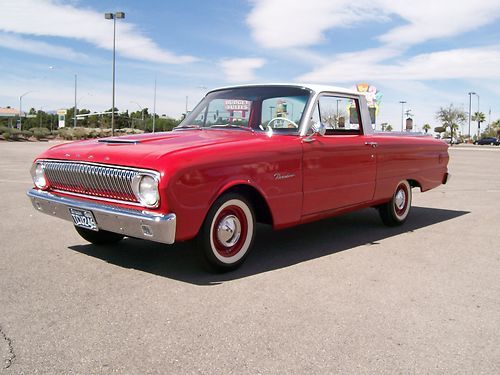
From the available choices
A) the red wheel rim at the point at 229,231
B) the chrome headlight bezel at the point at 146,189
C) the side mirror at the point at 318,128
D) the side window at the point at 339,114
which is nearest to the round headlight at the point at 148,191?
the chrome headlight bezel at the point at 146,189

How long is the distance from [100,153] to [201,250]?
115 cm

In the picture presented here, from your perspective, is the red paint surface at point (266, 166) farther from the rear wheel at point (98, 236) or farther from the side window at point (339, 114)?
the rear wheel at point (98, 236)

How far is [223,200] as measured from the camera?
405cm

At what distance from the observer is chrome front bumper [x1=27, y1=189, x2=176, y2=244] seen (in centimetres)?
364

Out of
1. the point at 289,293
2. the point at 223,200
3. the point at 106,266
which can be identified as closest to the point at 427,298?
the point at 289,293

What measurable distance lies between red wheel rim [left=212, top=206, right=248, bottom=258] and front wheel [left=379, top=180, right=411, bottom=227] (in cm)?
271

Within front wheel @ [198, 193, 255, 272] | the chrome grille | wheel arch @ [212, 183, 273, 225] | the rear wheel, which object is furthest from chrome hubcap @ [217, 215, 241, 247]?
the rear wheel

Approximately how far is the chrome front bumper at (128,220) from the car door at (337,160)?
162 centimetres

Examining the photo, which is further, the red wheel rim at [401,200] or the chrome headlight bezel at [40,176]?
the red wheel rim at [401,200]

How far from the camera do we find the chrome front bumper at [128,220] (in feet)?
11.9

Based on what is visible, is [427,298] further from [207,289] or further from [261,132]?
[261,132]

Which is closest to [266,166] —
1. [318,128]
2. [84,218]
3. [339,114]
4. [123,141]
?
[318,128]

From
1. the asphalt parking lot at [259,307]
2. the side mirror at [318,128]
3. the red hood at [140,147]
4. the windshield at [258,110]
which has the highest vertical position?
the windshield at [258,110]

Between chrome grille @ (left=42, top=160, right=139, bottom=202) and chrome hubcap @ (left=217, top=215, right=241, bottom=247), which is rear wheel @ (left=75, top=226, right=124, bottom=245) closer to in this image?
chrome grille @ (left=42, top=160, right=139, bottom=202)
